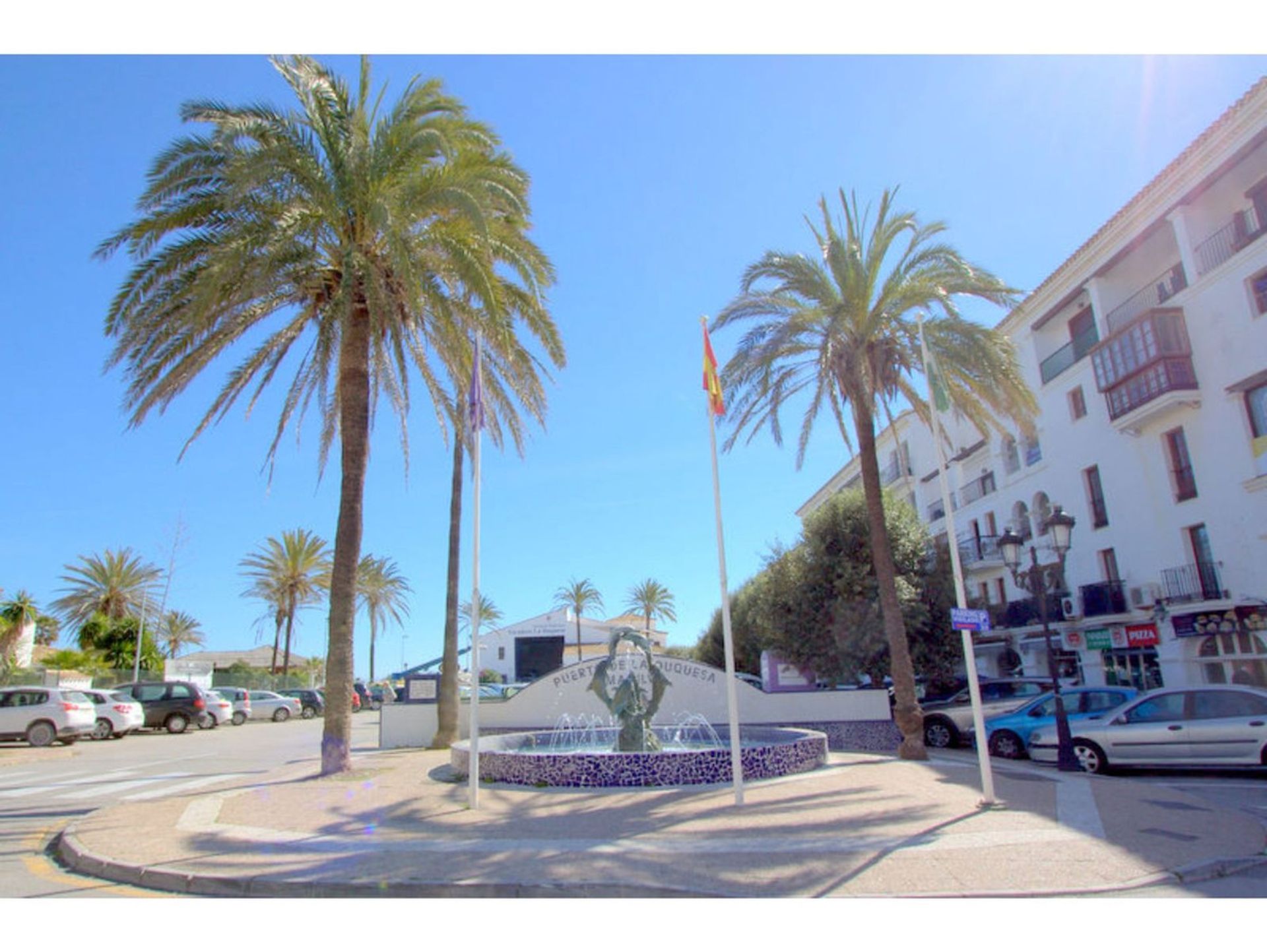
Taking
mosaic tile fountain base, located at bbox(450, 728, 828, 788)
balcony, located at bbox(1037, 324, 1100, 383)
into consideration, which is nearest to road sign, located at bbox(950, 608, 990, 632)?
mosaic tile fountain base, located at bbox(450, 728, 828, 788)

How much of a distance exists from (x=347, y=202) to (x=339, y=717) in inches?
338

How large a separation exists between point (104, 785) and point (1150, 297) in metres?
30.5

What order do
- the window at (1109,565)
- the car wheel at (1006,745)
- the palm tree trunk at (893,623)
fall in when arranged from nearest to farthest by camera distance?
the palm tree trunk at (893,623)
the car wheel at (1006,745)
the window at (1109,565)

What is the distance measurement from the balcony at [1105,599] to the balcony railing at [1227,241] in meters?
10.3

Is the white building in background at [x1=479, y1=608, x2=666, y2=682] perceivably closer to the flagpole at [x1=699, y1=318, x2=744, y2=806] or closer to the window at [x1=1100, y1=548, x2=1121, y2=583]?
the window at [x1=1100, y1=548, x2=1121, y2=583]

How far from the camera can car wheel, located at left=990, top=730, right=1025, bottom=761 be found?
56.7ft

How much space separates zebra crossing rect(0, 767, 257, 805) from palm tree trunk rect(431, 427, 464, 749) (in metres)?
4.78

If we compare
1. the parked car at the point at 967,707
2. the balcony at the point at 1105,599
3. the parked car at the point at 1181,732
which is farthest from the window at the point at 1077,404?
the parked car at the point at 1181,732

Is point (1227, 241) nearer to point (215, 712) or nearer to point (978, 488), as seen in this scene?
point (978, 488)

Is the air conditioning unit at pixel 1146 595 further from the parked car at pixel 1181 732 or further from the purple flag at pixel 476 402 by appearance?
the purple flag at pixel 476 402

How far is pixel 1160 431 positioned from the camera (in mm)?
25094

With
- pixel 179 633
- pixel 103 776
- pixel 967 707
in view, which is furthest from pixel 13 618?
pixel 967 707

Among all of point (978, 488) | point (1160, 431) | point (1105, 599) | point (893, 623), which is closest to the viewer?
point (893, 623)

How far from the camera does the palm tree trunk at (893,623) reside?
15.2m
